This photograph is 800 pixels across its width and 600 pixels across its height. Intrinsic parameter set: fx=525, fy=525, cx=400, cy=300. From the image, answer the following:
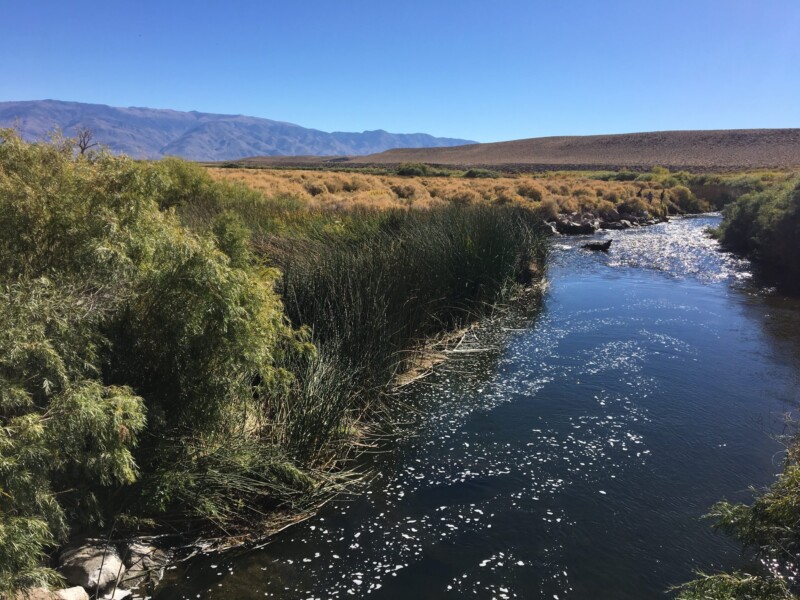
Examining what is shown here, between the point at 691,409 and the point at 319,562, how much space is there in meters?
6.42

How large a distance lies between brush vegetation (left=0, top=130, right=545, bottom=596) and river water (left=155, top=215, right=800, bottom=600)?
0.74 m

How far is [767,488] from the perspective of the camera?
6.05 metres

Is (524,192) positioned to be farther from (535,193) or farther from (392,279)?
(392,279)

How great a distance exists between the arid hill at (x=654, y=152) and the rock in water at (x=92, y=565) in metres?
79.2

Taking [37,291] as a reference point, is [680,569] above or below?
below

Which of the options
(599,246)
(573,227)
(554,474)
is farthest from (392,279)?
(573,227)

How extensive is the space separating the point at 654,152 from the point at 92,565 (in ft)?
351

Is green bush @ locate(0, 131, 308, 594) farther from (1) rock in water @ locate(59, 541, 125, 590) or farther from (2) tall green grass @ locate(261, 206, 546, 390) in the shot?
(2) tall green grass @ locate(261, 206, 546, 390)

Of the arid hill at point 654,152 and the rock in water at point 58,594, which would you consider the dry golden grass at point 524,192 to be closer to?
the rock in water at point 58,594

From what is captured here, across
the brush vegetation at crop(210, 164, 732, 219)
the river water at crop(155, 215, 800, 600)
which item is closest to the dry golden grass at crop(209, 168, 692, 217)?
the brush vegetation at crop(210, 164, 732, 219)

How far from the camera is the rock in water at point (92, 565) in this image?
4328 millimetres

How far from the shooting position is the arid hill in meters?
79.6

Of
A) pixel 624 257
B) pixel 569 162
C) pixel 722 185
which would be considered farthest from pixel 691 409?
pixel 569 162

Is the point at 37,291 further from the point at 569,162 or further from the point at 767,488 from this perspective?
the point at 569,162
